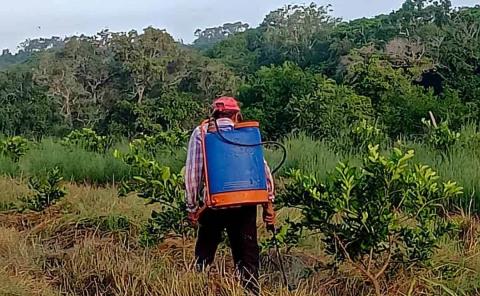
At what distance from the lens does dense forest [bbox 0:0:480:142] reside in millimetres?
20203

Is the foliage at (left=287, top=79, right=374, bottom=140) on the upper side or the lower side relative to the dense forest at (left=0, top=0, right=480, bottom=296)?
lower

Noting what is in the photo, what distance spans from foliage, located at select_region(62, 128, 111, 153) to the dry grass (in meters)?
6.16

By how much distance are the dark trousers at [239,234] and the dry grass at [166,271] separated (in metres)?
0.11

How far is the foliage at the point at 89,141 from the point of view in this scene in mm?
12875

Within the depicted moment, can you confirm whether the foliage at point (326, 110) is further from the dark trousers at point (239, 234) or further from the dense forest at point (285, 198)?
the dark trousers at point (239, 234)

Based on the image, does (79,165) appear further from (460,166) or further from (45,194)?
(460,166)

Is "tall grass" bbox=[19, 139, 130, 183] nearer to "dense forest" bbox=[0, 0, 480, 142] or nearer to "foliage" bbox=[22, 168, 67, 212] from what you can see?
"foliage" bbox=[22, 168, 67, 212]

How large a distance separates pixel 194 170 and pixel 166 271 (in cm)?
82

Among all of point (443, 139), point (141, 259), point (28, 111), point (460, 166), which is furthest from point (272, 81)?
point (141, 259)

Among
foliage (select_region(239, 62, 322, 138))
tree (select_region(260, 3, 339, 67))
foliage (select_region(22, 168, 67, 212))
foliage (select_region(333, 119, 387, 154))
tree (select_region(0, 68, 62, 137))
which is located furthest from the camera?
tree (select_region(260, 3, 339, 67))

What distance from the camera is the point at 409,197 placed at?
4695 mm

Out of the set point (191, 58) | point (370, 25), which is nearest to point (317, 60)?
point (370, 25)

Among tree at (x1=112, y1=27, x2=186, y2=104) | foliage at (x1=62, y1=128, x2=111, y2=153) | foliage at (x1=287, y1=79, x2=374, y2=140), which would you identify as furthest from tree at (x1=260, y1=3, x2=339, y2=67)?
foliage at (x1=62, y1=128, x2=111, y2=153)

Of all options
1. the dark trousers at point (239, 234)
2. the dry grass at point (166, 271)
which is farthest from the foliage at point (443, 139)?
the dark trousers at point (239, 234)
